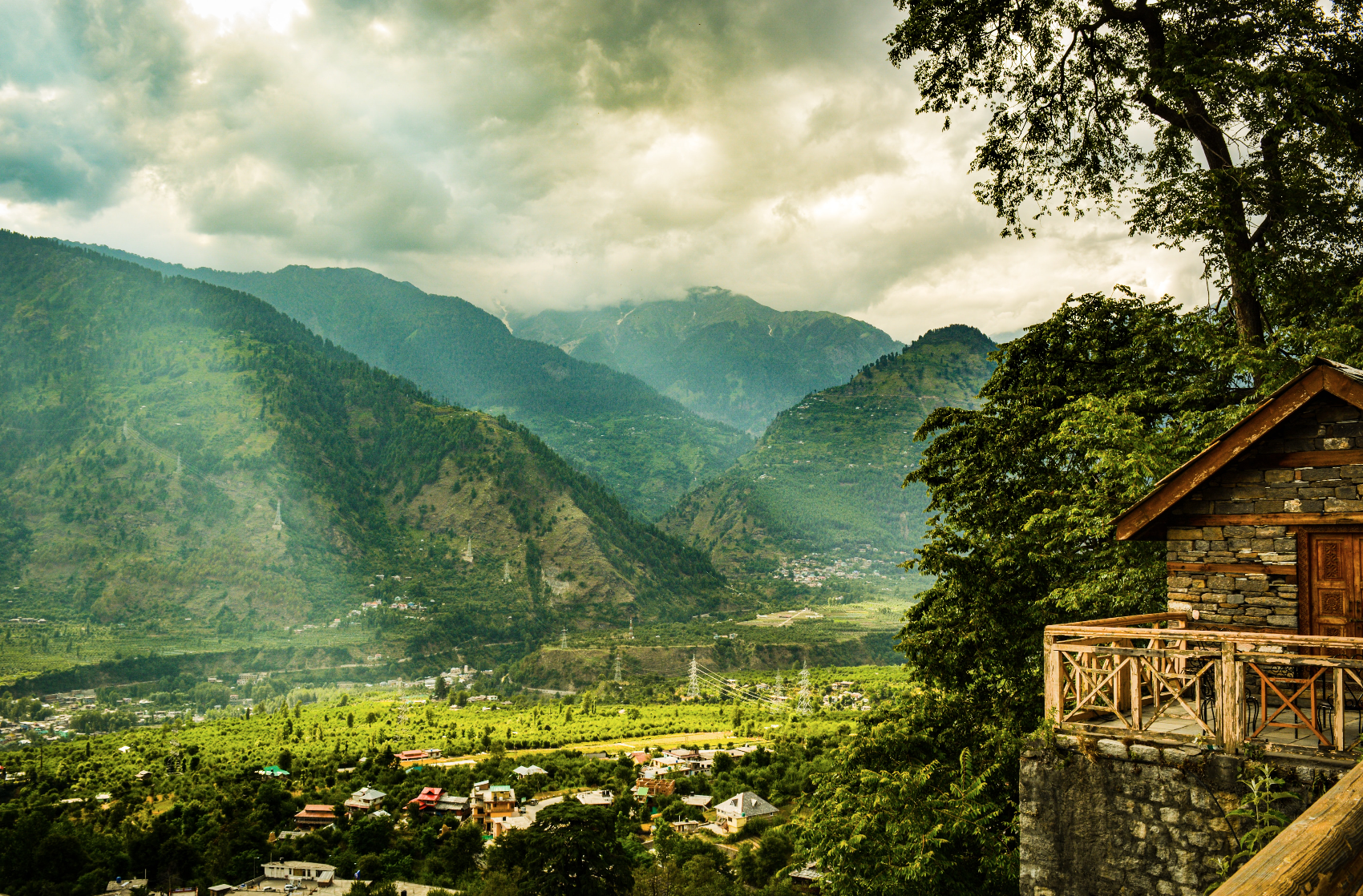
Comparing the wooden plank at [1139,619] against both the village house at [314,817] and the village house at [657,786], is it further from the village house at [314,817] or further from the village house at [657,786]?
the village house at [314,817]

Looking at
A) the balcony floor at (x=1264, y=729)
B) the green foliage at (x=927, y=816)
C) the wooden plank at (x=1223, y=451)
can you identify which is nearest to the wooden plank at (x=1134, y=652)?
the balcony floor at (x=1264, y=729)

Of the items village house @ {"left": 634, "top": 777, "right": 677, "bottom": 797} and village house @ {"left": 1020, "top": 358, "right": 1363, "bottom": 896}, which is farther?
village house @ {"left": 634, "top": 777, "right": 677, "bottom": 797}

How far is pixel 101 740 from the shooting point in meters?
85.9

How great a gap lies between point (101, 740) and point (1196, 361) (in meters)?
104

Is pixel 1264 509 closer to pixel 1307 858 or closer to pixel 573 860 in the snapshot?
pixel 1307 858

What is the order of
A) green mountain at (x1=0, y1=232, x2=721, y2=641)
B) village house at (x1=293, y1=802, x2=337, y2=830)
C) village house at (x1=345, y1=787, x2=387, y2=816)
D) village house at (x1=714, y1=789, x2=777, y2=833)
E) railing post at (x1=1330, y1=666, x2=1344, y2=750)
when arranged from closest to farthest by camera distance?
railing post at (x1=1330, y1=666, x2=1344, y2=750)
village house at (x1=714, y1=789, x2=777, y2=833)
village house at (x1=293, y1=802, x2=337, y2=830)
village house at (x1=345, y1=787, x2=387, y2=816)
green mountain at (x1=0, y1=232, x2=721, y2=641)

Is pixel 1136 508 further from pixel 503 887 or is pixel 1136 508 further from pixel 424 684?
pixel 424 684

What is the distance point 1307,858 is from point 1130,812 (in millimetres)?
5716

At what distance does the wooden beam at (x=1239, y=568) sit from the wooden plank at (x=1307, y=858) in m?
7.81

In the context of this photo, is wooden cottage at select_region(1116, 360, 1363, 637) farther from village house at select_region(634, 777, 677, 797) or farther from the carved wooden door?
village house at select_region(634, 777, 677, 797)

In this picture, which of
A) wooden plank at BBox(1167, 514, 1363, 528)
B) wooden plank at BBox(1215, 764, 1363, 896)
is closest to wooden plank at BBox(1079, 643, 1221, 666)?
wooden plank at BBox(1167, 514, 1363, 528)

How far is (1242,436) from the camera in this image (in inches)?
360

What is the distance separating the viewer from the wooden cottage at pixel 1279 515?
891 centimetres

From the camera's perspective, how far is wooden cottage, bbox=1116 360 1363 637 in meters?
8.91
